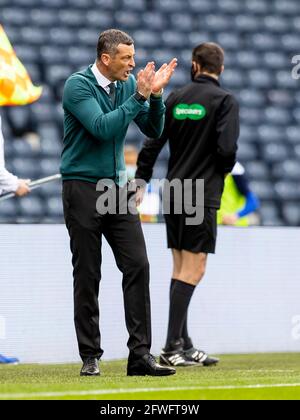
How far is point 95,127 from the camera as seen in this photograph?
18.4ft

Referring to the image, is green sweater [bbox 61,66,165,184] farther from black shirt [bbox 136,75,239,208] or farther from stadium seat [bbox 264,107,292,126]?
stadium seat [bbox 264,107,292,126]

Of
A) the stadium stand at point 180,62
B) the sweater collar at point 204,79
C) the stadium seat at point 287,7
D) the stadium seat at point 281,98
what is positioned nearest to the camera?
the sweater collar at point 204,79

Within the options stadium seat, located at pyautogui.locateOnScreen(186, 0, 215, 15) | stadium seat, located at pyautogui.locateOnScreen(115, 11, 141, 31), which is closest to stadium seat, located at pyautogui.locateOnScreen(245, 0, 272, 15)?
stadium seat, located at pyautogui.locateOnScreen(186, 0, 215, 15)

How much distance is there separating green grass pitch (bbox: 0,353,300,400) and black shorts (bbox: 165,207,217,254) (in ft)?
2.14

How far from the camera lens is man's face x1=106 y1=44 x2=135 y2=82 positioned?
18.8 feet

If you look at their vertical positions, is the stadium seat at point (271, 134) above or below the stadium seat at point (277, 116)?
below

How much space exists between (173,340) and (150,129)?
4.48 ft

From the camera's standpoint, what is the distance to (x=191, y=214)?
266 inches

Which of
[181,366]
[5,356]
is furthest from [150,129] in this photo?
[5,356]

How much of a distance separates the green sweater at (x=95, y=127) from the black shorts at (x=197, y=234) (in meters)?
0.95

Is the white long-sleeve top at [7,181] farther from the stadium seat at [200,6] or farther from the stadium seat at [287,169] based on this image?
the stadium seat at [200,6]

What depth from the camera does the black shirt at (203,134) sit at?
6.73 metres

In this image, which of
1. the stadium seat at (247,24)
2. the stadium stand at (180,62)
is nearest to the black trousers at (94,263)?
the stadium stand at (180,62)

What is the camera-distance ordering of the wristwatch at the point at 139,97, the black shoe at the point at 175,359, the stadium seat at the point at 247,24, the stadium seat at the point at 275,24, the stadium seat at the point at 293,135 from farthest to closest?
the stadium seat at the point at 275,24 < the stadium seat at the point at 247,24 < the stadium seat at the point at 293,135 < the black shoe at the point at 175,359 < the wristwatch at the point at 139,97
